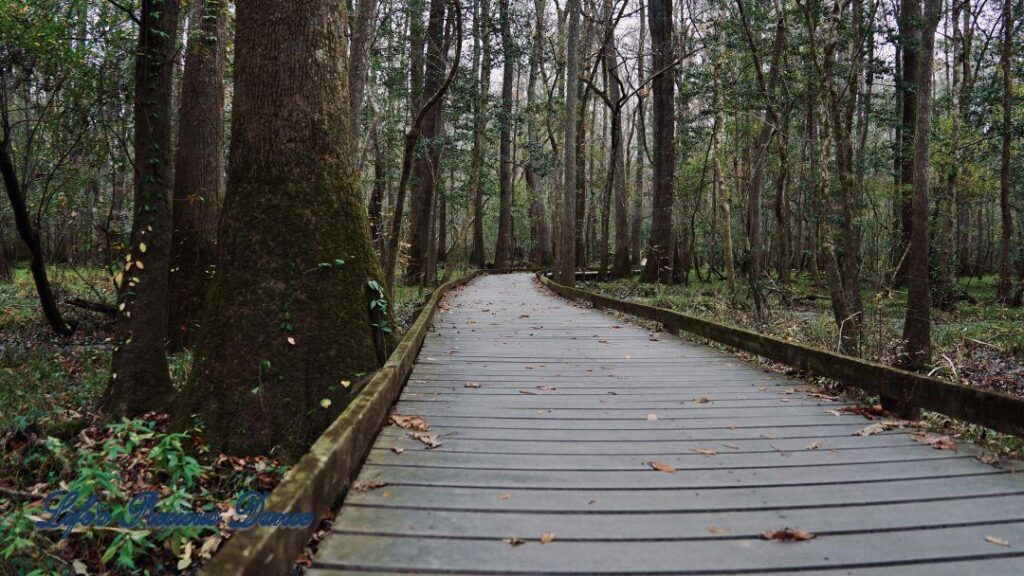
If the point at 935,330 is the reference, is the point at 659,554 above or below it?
above

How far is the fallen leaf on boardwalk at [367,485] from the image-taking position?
3.15 metres

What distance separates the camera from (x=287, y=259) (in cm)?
494

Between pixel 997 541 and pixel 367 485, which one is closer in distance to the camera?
pixel 997 541

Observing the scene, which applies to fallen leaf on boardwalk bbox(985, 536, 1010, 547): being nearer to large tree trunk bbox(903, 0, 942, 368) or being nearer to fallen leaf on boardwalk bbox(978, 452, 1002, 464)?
fallen leaf on boardwalk bbox(978, 452, 1002, 464)

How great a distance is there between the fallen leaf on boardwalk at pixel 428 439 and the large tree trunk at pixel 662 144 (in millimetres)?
15898

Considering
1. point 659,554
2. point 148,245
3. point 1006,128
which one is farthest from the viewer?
point 1006,128

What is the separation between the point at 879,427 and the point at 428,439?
132 inches

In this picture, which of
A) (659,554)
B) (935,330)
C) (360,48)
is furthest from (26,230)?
(935,330)

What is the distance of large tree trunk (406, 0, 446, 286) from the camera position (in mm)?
19469

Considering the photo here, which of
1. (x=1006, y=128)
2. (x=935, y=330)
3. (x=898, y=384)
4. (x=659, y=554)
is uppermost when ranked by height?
(x=1006, y=128)

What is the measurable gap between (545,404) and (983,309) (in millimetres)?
16753

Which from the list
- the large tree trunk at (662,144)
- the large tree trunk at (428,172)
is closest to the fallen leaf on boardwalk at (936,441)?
the large tree trunk at (662,144)

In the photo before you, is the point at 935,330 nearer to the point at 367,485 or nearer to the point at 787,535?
the point at 787,535

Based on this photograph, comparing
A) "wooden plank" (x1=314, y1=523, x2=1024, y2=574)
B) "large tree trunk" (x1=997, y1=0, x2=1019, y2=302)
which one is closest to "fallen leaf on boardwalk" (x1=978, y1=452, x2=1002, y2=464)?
"wooden plank" (x1=314, y1=523, x2=1024, y2=574)
